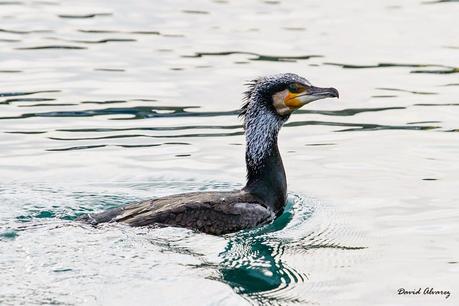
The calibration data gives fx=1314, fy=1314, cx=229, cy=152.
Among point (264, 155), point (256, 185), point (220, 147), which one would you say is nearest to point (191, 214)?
point (256, 185)

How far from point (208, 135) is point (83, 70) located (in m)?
3.16

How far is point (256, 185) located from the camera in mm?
12477

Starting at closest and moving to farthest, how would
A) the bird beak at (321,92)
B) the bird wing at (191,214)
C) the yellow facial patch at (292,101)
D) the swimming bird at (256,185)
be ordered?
the bird wing at (191,214) → the swimming bird at (256,185) → the bird beak at (321,92) → the yellow facial patch at (292,101)

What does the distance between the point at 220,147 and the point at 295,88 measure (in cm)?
252

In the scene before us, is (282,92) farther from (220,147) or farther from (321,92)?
(220,147)

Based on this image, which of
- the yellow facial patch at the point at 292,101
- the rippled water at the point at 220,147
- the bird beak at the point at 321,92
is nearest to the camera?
the rippled water at the point at 220,147

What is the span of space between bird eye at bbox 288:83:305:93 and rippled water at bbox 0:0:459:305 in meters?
1.14

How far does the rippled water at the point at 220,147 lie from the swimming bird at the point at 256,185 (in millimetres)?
198

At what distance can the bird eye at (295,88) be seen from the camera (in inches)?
492
